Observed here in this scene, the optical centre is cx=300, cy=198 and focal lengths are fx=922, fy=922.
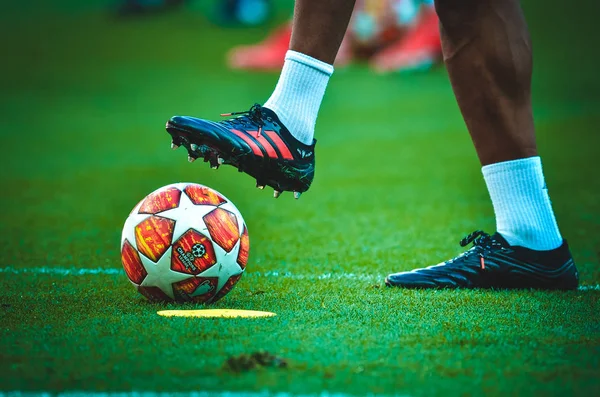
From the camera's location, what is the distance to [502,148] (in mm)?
4199

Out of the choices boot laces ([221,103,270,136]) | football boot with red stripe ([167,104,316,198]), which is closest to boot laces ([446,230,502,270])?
football boot with red stripe ([167,104,316,198])

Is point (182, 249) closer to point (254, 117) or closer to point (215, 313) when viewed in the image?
point (215, 313)

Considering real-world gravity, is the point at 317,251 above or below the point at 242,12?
below

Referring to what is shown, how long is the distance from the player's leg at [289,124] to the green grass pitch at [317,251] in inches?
23.5

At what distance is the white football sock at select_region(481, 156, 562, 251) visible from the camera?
4.20 metres

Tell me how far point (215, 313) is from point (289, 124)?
836 millimetres

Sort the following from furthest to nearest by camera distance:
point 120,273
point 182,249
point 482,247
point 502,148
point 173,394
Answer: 1. point 120,273
2. point 482,247
3. point 502,148
4. point 182,249
5. point 173,394

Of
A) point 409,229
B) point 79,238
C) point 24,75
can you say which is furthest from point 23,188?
point 24,75

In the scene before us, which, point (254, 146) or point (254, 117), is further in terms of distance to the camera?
point (254, 117)

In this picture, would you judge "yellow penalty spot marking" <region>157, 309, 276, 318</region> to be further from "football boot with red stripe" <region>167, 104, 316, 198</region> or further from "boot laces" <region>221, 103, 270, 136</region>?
"boot laces" <region>221, 103, 270, 136</region>

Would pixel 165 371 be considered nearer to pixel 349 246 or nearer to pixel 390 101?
pixel 349 246

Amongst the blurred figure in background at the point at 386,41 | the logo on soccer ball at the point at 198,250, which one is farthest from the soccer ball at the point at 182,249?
the blurred figure in background at the point at 386,41

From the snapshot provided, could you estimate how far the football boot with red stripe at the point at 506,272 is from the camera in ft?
13.9

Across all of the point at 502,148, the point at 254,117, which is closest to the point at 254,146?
the point at 254,117
